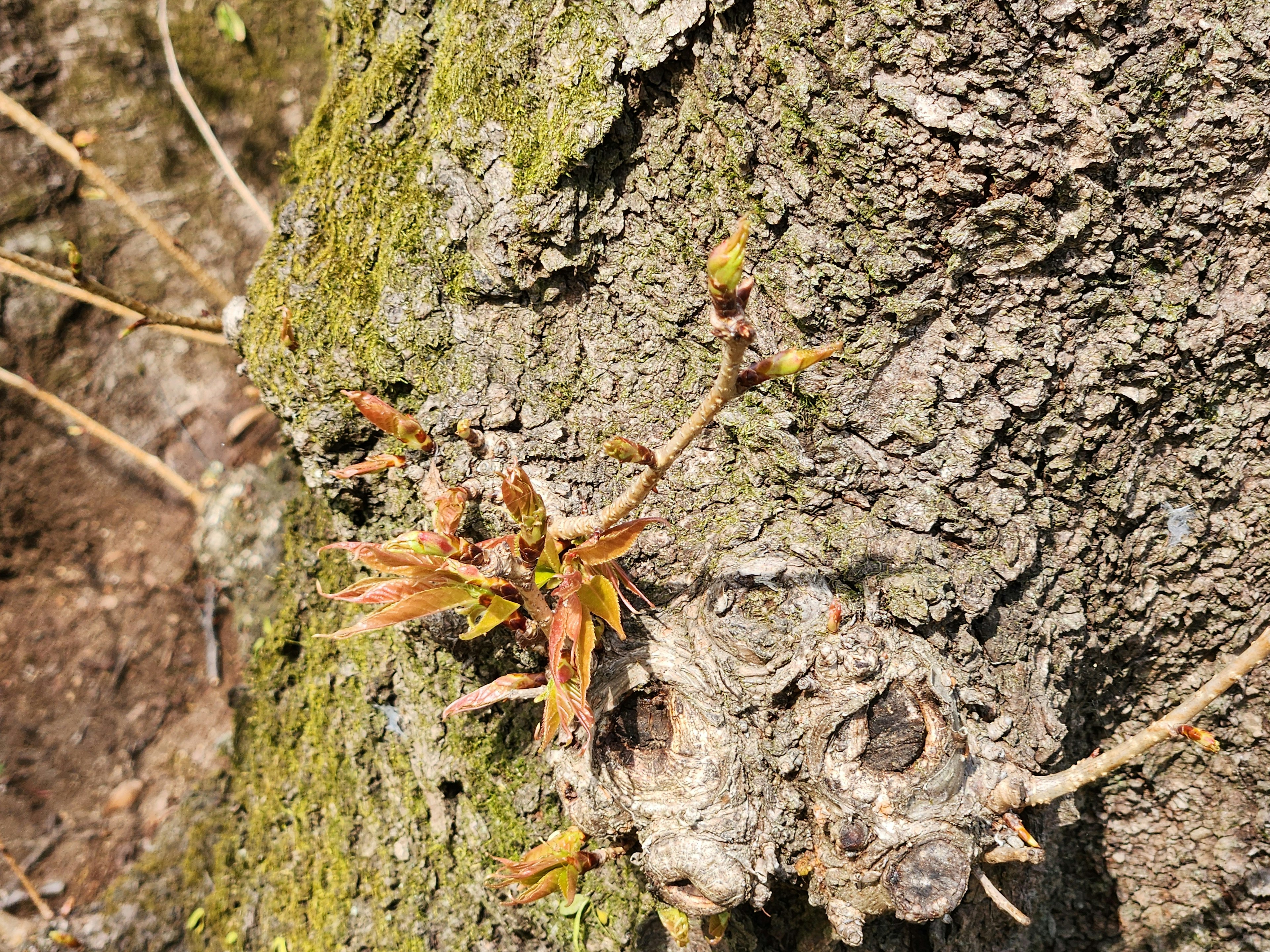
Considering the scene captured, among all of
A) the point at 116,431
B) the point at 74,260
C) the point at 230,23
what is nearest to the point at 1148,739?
the point at 74,260

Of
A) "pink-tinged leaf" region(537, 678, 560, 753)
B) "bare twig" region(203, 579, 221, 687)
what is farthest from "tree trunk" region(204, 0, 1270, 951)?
"bare twig" region(203, 579, 221, 687)

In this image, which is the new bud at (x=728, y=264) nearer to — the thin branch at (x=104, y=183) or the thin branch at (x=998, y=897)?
the thin branch at (x=998, y=897)

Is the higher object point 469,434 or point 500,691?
point 469,434

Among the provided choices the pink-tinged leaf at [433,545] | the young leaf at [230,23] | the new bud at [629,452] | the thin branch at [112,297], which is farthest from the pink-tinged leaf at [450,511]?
the young leaf at [230,23]

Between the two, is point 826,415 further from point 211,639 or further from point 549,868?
point 211,639

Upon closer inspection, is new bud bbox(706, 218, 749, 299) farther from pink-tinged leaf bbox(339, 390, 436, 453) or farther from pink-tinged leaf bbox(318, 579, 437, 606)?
pink-tinged leaf bbox(339, 390, 436, 453)

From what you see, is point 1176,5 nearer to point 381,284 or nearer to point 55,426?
point 381,284

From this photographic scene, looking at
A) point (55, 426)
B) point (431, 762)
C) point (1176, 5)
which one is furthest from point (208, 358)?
point (1176, 5)
